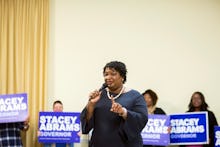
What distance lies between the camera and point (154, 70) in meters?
6.17

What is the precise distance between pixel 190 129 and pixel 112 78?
2.77 metres

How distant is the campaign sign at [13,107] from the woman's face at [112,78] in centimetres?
250


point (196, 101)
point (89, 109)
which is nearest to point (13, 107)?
A: point (89, 109)

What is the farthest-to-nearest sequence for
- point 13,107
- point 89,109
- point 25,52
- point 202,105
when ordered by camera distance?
point 25,52 → point 202,105 → point 13,107 → point 89,109

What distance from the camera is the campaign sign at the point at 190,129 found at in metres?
5.07

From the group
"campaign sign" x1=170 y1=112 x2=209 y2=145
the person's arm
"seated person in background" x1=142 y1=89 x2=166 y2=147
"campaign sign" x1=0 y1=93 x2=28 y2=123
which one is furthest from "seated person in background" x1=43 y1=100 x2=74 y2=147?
the person's arm

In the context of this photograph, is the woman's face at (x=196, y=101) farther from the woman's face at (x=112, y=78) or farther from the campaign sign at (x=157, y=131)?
the woman's face at (x=112, y=78)

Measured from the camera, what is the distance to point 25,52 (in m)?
5.79

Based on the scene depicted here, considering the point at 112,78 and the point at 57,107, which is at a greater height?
the point at 112,78

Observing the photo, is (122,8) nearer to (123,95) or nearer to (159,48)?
(159,48)

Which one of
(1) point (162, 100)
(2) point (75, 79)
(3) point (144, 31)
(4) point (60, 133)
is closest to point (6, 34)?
(2) point (75, 79)

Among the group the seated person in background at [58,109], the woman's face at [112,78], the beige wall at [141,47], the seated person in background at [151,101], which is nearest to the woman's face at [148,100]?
the seated person in background at [151,101]

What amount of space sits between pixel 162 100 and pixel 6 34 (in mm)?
2738

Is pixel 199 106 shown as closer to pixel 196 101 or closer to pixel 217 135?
pixel 196 101
